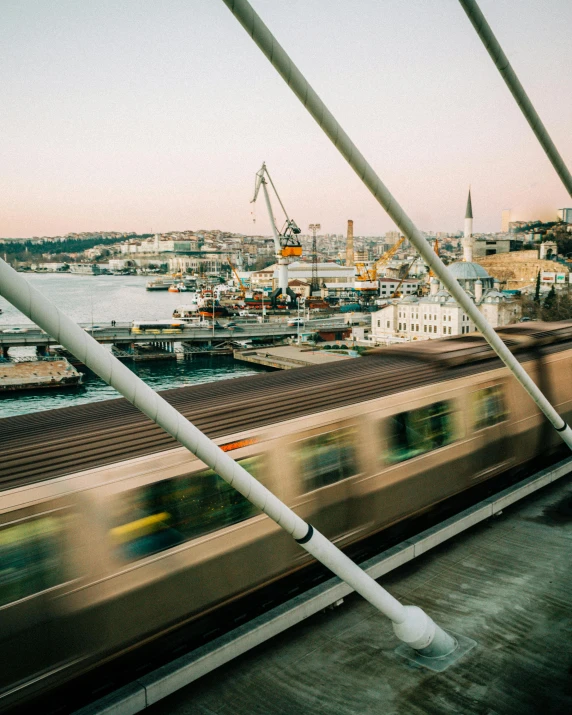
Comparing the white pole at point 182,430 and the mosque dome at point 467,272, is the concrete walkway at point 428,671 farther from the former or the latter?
the mosque dome at point 467,272

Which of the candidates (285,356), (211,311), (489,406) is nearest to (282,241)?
(211,311)

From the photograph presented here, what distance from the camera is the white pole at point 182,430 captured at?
1.78 meters

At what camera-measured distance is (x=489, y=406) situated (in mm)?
6570

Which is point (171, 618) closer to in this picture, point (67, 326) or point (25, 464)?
point (25, 464)

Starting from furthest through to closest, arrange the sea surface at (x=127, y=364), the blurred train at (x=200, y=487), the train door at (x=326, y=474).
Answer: the sea surface at (x=127, y=364) < the train door at (x=326, y=474) < the blurred train at (x=200, y=487)

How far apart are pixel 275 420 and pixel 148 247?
183567 millimetres

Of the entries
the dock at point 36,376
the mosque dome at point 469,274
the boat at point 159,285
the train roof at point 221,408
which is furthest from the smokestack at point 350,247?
the train roof at point 221,408

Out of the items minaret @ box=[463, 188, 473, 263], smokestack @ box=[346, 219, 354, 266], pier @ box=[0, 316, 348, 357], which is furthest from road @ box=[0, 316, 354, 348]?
smokestack @ box=[346, 219, 354, 266]

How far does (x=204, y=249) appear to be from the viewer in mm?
174625

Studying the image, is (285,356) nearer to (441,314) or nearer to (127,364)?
(127,364)

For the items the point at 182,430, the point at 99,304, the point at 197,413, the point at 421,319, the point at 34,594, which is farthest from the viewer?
the point at 99,304

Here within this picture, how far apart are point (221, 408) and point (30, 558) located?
1.85 metres

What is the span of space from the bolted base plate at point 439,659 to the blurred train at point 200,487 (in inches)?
40.8

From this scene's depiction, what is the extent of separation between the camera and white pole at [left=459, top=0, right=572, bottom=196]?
3.42 metres
